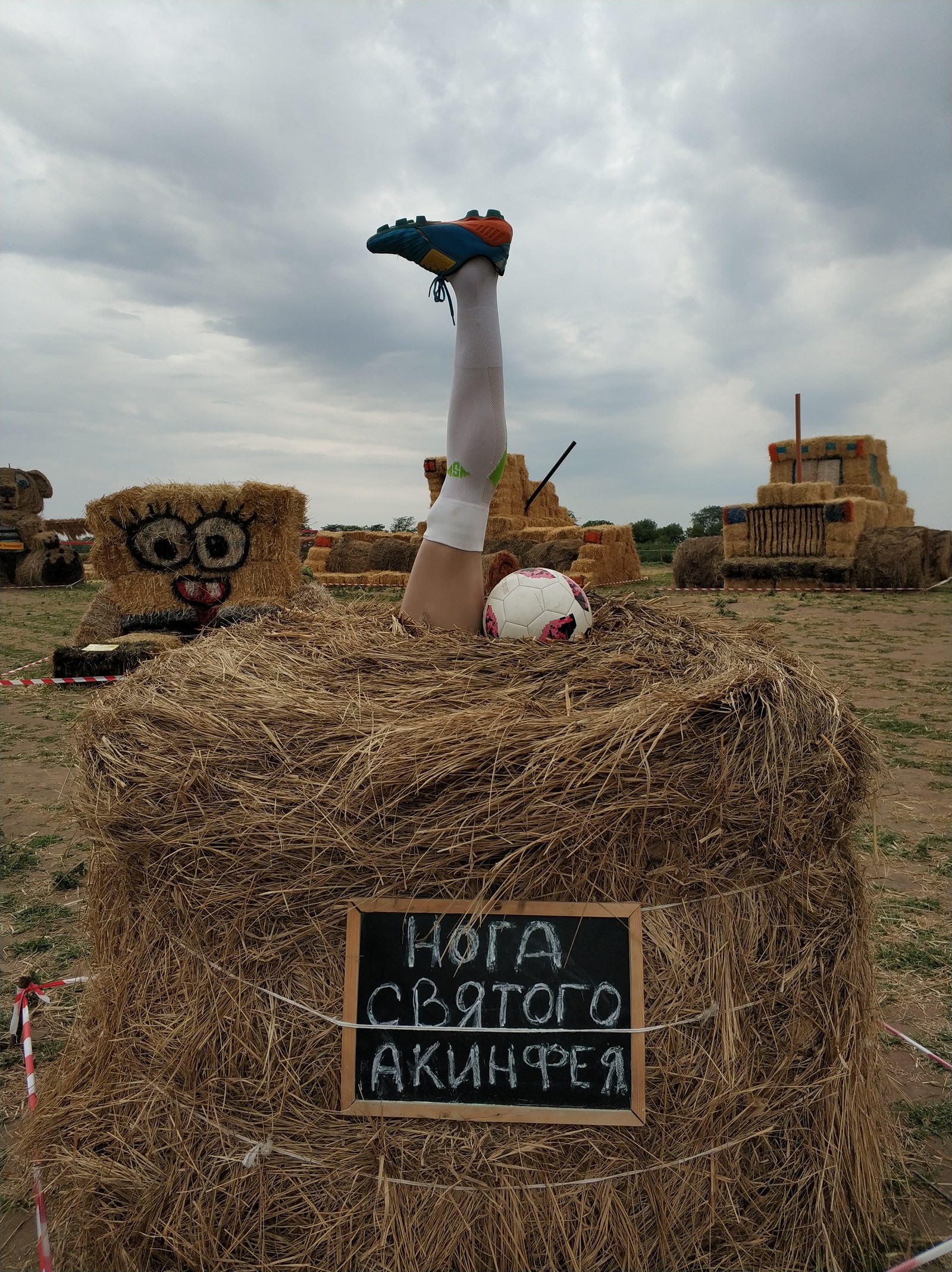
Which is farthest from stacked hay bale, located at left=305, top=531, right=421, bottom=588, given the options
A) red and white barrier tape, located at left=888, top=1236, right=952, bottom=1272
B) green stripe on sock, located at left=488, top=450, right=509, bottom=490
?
red and white barrier tape, located at left=888, top=1236, right=952, bottom=1272

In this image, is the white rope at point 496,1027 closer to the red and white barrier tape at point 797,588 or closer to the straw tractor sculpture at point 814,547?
the red and white barrier tape at point 797,588

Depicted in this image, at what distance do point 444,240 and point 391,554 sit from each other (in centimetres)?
1985

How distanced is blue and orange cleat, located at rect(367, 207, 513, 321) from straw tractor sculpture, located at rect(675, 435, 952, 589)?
55.6ft

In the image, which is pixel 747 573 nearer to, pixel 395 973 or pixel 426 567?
pixel 426 567

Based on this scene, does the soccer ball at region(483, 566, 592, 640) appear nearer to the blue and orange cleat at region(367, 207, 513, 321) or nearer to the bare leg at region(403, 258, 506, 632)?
the bare leg at region(403, 258, 506, 632)

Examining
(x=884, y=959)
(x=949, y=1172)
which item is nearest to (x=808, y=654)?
(x=884, y=959)

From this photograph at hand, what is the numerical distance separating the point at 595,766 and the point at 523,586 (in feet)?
3.91

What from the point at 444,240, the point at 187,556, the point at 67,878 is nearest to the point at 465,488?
the point at 444,240

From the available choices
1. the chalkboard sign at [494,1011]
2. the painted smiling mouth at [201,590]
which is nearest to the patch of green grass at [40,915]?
the chalkboard sign at [494,1011]

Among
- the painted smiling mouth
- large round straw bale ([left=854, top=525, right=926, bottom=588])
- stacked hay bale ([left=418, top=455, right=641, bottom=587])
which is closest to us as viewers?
the painted smiling mouth

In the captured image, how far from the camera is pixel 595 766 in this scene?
1867 millimetres

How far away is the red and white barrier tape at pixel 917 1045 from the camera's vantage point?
3.01m

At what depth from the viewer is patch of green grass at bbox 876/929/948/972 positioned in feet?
11.9

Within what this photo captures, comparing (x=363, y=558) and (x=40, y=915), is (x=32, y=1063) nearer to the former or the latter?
(x=40, y=915)
